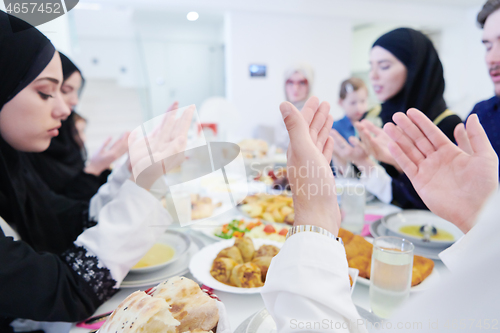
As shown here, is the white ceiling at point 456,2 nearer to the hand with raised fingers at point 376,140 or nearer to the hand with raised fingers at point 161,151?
the hand with raised fingers at point 376,140

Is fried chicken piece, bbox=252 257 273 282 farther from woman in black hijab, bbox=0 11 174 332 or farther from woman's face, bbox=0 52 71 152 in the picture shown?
woman's face, bbox=0 52 71 152

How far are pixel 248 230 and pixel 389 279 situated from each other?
1.75ft

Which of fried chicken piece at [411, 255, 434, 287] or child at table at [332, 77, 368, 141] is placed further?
child at table at [332, 77, 368, 141]

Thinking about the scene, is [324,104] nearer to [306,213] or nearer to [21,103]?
[306,213]

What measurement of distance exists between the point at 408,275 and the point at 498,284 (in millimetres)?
402

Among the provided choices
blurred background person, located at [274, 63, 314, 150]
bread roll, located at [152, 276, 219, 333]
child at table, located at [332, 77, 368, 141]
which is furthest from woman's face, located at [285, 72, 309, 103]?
bread roll, located at [152, 276, 219, 333]

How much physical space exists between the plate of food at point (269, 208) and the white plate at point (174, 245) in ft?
1.04

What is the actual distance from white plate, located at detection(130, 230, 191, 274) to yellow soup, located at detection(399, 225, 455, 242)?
78cm

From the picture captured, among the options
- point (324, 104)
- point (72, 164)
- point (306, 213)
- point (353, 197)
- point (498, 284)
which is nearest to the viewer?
point (498, 284)

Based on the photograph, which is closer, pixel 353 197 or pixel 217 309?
pixel 217 309

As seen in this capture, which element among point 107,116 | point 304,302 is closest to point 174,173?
point 304,302

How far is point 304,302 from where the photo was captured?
1.39 feet

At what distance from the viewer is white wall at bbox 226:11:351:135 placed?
5516mm

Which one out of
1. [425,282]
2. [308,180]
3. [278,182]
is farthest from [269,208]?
[308,180]
